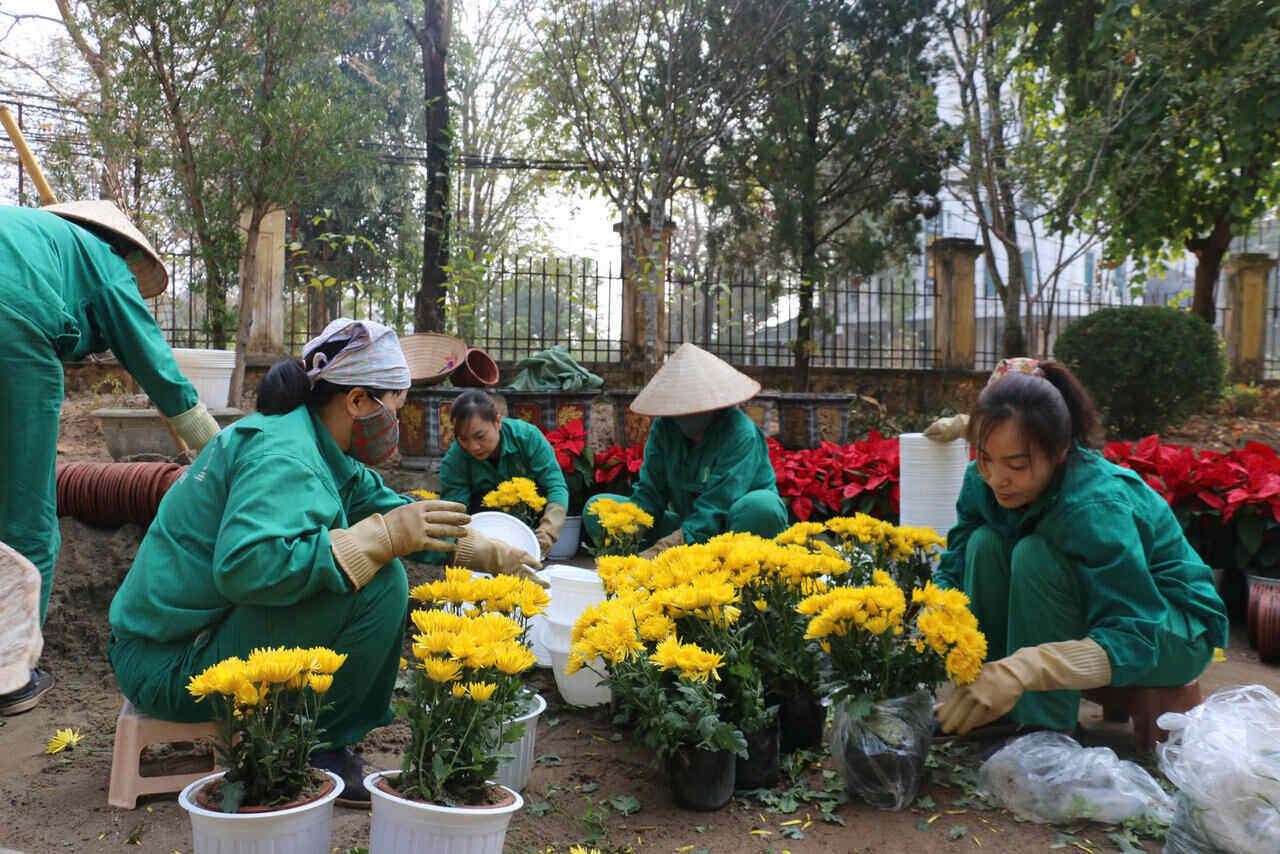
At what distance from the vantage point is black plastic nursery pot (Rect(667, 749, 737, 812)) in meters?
2.19

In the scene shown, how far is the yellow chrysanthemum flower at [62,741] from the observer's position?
103 inches

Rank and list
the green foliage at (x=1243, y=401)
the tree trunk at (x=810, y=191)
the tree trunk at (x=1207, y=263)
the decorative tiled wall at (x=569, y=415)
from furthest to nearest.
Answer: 1. the green foliage at (x=1243, y=401)
2. the tree trunk at (x=1207, y=263)
3. the tree trunk at (x=810, y=191)
4. the decorative tiled wall at (x=569, y=415)

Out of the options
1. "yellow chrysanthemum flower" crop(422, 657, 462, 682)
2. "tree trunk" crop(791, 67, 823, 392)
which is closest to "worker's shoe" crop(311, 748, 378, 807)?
"yellow chrysanthemum flower" crop(422, 657, 462, 682)

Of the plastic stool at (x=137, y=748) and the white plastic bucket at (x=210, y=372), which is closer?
the plastic stool at (x=137, y=748)

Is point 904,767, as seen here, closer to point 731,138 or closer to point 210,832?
point 210,832

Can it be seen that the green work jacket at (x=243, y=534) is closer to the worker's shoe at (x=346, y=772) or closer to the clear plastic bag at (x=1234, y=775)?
the worker's shoe at (x=346, y=772)

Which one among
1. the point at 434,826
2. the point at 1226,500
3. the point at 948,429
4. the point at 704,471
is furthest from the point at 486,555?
the point at 1226,500

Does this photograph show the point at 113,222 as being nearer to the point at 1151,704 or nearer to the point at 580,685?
the point at 580,685

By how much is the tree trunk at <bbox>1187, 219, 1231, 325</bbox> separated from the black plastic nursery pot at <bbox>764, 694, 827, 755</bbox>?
10475 mm

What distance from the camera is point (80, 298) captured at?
2.96m

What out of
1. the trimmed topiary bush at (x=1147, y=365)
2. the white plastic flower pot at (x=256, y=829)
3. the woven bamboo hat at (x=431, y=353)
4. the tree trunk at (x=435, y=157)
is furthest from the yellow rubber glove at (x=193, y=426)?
the trimmed topiary bush at (x=1147, y=365)

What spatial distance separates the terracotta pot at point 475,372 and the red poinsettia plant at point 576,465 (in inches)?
42.3

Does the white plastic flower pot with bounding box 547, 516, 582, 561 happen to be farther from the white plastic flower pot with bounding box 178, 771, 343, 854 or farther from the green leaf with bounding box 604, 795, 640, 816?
the white plastic flower pot with bounding box 178, 771, 343, 854

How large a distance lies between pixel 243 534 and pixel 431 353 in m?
4.94
